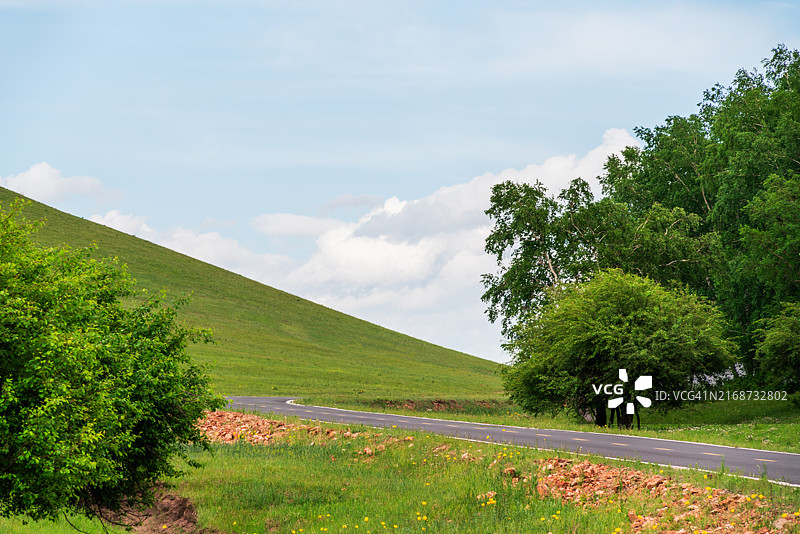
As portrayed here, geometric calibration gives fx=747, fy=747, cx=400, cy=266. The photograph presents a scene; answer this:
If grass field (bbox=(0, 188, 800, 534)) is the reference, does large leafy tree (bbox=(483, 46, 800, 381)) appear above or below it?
above

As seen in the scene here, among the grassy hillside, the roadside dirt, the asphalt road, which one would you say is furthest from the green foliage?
the grassy hillside

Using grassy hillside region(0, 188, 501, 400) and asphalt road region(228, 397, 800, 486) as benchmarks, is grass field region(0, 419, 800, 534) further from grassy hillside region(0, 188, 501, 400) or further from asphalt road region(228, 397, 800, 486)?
grassy hillside region(0, 188, 501, 400)

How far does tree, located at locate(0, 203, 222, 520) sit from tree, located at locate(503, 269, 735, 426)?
1950 centimetres

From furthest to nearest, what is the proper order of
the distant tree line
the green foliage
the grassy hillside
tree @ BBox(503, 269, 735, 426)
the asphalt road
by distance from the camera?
the grassy hillside
the distant tree line
the green foliage
tree @ BBox(503, 269, 735, 426)
the asphalt road

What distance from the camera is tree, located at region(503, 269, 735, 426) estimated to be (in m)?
30.9

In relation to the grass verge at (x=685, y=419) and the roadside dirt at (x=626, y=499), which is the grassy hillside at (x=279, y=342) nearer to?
the grass verge at (x=685, y=419)

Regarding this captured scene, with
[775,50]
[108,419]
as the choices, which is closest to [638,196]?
[775,50]

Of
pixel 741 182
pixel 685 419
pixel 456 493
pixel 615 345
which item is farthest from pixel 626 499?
pixel 741 182

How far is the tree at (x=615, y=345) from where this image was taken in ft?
101

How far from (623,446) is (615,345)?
1054 cm

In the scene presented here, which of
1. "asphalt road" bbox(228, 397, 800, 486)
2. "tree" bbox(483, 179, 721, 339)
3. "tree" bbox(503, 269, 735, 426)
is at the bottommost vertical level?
"asphalt road" bbox(228, 397, 800, 486)

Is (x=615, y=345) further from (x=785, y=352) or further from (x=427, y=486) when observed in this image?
(x=427, y=486)

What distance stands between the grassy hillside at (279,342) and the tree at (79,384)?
3010cm

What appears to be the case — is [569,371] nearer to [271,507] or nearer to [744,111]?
[271,507]
